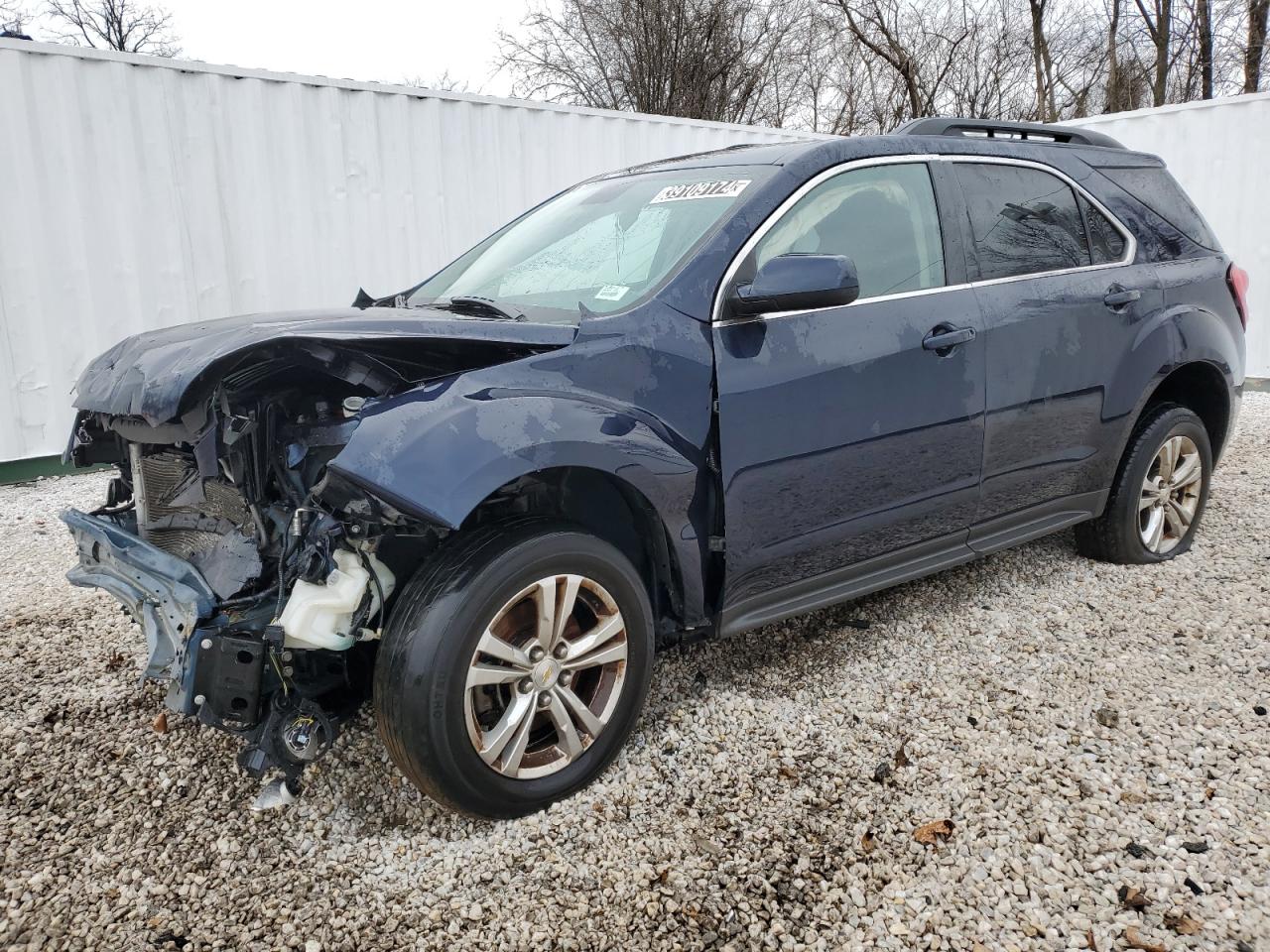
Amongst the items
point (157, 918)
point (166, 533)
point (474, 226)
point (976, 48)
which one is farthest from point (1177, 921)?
point (976, 48)

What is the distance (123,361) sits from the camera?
246 cm

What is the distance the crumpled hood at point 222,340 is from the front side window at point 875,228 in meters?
0.88

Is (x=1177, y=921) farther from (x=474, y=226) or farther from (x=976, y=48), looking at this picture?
(x=976, y=48)

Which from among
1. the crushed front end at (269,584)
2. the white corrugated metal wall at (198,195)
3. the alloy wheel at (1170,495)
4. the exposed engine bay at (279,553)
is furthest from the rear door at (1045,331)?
the white corrugated metal wall at (198,195)

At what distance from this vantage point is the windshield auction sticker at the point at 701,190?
9.30 ft

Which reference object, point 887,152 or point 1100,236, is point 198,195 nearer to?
point 887,152

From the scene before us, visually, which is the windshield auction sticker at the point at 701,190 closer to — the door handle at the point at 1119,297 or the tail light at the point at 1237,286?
the door handle at the point at 1119,297

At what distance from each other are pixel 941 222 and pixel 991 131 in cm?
81

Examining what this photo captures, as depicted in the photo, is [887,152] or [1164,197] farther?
[1164,197]

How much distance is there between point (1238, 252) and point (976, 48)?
17.0 m

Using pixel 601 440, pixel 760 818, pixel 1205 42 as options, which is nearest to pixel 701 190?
pixel 601 440

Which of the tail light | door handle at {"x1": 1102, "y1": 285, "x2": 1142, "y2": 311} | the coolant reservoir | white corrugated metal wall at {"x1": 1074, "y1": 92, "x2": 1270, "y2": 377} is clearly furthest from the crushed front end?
white corrugated metal wall at {"x1": 1074, "y1": 92, "x2": 1270, "y2": 377}

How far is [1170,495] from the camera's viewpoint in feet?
13.4

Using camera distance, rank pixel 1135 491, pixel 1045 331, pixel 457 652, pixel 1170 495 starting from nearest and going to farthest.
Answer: pixel 457 652 → pixel 1045 331 → pixel 1135 491 → pixel 1170 495
